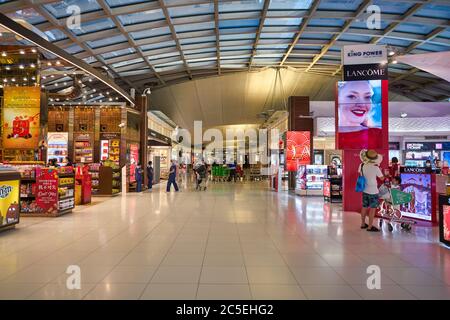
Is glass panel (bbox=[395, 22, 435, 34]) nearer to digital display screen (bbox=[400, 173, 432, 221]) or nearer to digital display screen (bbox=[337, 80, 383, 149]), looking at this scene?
digital display screen (bbox=[337, 80, 383, 149])

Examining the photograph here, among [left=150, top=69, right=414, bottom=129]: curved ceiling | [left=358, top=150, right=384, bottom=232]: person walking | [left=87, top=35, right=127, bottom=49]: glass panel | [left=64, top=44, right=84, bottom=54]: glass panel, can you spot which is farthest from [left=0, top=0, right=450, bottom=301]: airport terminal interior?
[left=150, top=69, right=414, bottom=129]: curved ceiling

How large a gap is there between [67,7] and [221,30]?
6791 mm

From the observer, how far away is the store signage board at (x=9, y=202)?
5812 mm

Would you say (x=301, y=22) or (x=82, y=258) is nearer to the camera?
(x=82, y=258)

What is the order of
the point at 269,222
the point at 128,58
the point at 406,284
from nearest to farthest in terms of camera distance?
the point at 406,284 < the point at 269,222 < the point at 128,58

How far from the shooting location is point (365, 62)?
829 cm

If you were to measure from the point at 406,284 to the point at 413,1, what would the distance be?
12047 millimetres

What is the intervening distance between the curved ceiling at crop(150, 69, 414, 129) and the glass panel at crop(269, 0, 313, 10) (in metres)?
9.82

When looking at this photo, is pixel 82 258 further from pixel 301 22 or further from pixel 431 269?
pixel 301 22

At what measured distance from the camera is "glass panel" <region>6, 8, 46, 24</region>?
→ 10734 mm

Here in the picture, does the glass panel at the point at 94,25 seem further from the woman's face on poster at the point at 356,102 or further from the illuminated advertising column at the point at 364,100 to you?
the woman's face on poster at the point at 356,102
